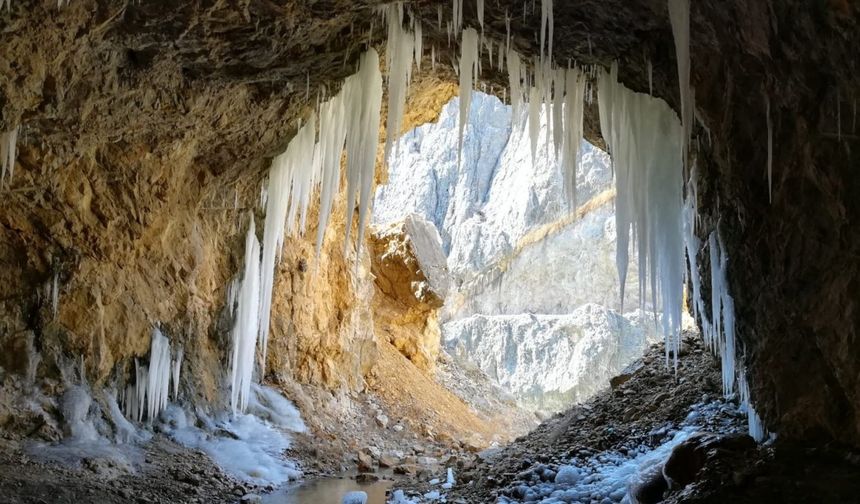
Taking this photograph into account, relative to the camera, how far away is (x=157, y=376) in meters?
9.06

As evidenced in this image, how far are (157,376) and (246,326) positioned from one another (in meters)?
2.10

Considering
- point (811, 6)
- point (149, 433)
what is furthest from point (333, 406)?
point (811, 6)

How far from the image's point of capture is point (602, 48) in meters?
6.10

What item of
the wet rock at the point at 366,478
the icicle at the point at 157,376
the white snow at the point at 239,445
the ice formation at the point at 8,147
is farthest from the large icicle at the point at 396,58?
the wet rock at the point at 366,478

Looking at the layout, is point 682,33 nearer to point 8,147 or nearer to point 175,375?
point 8,147

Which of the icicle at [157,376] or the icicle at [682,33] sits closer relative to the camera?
the icicle at [682,33]

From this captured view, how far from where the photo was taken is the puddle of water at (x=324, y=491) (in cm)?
779

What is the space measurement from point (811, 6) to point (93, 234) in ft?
24.9

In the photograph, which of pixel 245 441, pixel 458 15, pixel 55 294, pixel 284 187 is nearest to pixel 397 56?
pixel 458 15

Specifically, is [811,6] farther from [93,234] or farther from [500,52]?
[93,234]

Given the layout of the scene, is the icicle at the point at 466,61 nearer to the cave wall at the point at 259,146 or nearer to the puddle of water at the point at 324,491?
the cave wall at the point at 259,146

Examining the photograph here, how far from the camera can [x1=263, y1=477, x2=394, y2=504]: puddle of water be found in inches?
307

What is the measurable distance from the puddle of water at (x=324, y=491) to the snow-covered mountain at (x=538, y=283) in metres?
26.9

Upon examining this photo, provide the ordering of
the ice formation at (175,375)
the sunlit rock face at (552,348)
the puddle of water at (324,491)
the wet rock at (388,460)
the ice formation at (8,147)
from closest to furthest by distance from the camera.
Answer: the ice formation at (8,147) → the puddle of water at (324,491) → the ice formation at (175,375) → the wet rock at (388,460) → the sunlit rock face at (552,348)
